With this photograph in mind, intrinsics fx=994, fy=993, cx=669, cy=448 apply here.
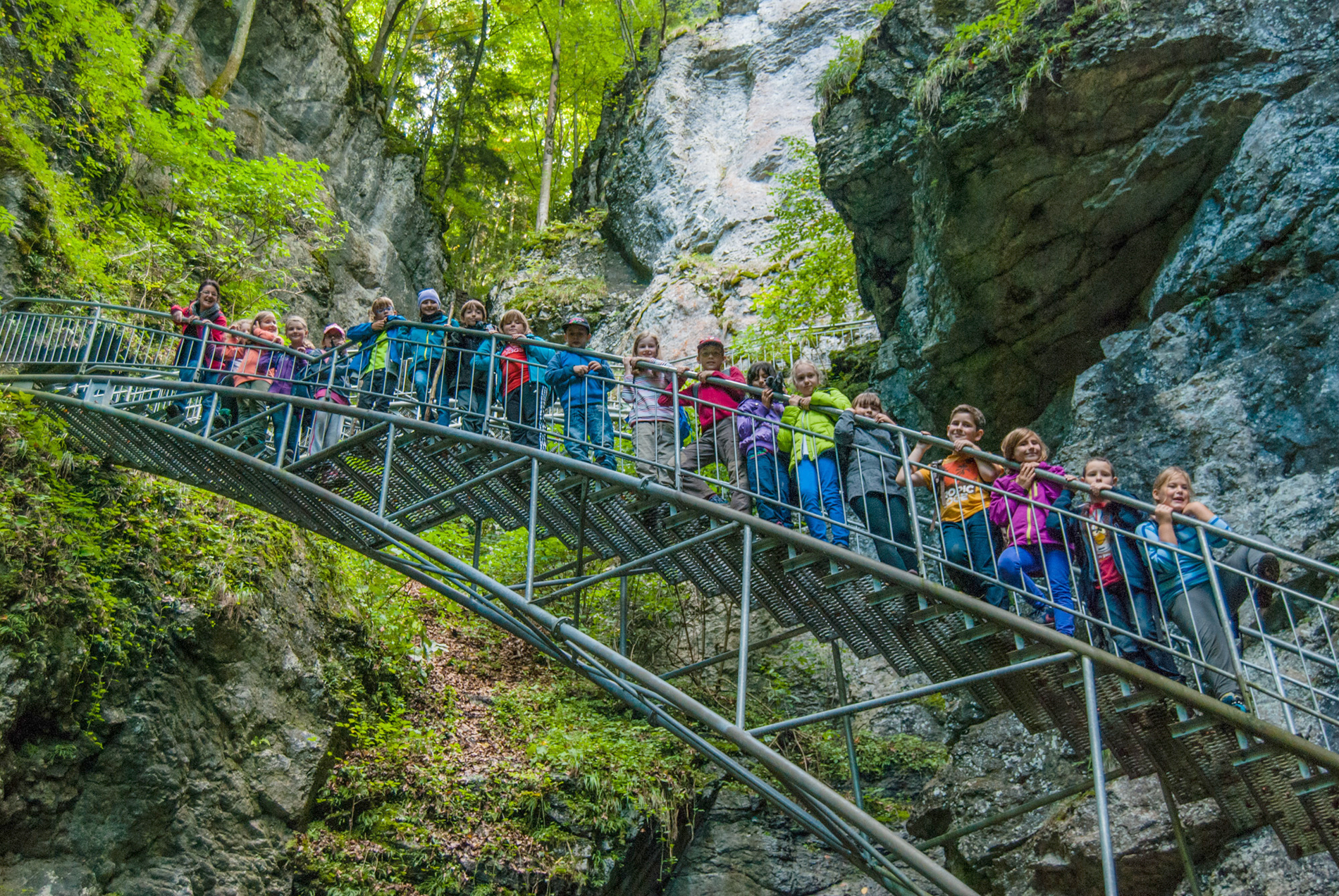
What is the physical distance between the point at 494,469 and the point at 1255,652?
550 centimetres

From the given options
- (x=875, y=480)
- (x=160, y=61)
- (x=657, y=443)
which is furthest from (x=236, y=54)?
(x=875, y=480)

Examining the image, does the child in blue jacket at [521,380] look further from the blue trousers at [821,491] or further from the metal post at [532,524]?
the blue trousers at [821,491]

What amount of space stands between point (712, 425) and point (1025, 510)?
6.85 ft

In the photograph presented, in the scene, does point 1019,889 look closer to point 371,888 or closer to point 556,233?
point 371,888

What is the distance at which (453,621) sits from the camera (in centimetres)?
1258

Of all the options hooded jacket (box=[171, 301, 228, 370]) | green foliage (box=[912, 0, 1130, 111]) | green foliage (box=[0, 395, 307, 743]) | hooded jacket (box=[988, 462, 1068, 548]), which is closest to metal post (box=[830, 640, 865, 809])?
hooded jacket (box=[988, 462, 1068, 548])

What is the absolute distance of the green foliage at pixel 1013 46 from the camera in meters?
9.47

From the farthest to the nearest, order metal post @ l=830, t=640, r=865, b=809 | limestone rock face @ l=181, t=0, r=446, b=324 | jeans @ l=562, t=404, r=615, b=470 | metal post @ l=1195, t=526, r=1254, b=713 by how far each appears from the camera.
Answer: limestone rock face @ l=181, t=0, r=446, b=324 → jeans @ l=562, t=404, r=615, b=470 → metal post @ l=830, t=640, r=865, b=809 → metal post @ l=1195, t=526, r=1254, b=713

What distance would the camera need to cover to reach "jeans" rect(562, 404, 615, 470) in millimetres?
6910

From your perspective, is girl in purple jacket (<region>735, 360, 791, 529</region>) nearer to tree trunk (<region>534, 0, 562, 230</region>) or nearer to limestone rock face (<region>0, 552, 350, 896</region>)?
limestone rock face (<region>0, 552, 350, 896</region>)

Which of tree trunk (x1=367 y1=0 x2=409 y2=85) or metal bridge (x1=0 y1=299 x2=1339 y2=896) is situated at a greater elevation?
tree trunk (x1=367 y1=0 x2=409 y2=85)

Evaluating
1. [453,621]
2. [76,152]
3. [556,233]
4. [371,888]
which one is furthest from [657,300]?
[371,888]

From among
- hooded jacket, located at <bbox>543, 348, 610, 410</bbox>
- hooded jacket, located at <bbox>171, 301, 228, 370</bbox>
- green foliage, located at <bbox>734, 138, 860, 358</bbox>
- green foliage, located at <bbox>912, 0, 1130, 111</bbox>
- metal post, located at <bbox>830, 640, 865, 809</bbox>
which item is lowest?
metal post, located at <bbox>830, 640, 865, 809</bbox>

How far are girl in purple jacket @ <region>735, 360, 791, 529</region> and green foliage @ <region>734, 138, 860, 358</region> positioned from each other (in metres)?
8.28
